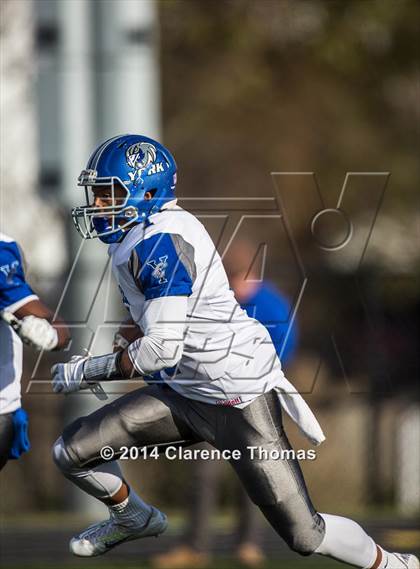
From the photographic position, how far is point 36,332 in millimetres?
4582

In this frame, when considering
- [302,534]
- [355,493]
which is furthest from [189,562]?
[355,493]

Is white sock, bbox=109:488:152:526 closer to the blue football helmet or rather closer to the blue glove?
the blue glove

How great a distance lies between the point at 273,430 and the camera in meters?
4.73

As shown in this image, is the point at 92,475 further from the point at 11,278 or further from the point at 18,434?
the point at 11,278

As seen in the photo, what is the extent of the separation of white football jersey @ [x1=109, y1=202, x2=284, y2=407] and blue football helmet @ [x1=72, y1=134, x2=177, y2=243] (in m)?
0.05

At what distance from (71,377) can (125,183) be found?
695mm

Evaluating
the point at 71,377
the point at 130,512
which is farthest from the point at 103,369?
the point at 130,512

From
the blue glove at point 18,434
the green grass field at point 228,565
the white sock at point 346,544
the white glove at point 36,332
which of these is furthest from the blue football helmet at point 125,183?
the green grass field at point 228,565

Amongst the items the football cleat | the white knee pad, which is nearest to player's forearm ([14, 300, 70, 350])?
the white knee pad

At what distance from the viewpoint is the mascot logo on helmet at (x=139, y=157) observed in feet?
15.5

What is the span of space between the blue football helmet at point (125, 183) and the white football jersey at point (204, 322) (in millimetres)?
49

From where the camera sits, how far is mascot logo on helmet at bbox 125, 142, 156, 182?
15.5 feet

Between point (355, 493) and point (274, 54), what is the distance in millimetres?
7334

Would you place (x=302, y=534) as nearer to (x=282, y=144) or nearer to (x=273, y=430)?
(x=273, y=430)
